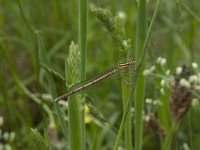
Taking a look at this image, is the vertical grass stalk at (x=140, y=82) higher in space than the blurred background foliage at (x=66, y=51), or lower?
lower

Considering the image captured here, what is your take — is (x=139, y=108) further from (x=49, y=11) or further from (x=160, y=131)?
(x=49, y=11)

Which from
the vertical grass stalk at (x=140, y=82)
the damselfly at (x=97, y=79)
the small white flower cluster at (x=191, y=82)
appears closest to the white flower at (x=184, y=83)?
the small white flower cluster at (x=191, y=82)

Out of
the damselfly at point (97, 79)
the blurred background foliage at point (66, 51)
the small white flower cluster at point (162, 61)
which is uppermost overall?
the blurred background foliage at point (66, 51)

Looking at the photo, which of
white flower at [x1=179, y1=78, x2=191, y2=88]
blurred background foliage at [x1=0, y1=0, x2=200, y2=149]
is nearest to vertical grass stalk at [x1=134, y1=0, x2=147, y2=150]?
white flower at [x1=179, y1=78, x2=191, y2=88]

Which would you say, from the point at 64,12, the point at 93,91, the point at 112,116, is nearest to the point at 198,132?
the point at 112,116

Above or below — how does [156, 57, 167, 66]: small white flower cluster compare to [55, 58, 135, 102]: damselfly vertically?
above

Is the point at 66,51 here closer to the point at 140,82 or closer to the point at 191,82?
the point at 191,82

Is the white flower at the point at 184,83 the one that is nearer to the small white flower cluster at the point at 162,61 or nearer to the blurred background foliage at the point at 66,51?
the small white flower cluster at the point at 162,61

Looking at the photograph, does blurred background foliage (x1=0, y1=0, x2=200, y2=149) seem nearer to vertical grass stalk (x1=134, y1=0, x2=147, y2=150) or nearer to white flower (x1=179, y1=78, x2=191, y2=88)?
white flower (x1=179, y1=78, x2=191, y2=88)

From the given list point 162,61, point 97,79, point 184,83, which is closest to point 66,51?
point 162,61
